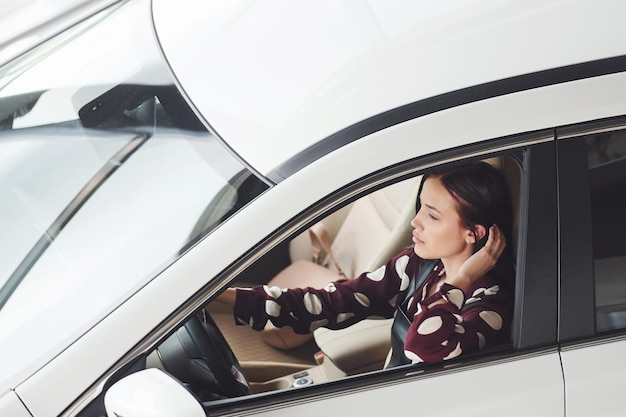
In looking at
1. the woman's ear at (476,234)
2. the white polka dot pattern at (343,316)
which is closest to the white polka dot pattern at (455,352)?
the woman's ear at (476,234)

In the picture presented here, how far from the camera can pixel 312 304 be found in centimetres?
230

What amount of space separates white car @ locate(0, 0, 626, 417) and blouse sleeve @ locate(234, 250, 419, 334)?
216 millimetres

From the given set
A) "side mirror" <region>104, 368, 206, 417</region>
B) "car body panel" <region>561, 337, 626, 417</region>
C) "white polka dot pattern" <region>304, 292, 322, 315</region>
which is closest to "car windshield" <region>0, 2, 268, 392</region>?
"side mirror" <region>104, 368, 206, 417</region>

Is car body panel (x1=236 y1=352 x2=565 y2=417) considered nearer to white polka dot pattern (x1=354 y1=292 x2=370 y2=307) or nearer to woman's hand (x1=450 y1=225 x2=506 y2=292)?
woman's hand (x1=450 y1=225 x2=506 y2=292)

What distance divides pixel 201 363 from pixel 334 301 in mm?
456

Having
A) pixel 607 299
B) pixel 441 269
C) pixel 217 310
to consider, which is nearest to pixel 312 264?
pixel 217 310

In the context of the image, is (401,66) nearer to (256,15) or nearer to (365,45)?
(365,45)

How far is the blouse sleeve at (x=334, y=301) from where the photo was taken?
2.26 meters

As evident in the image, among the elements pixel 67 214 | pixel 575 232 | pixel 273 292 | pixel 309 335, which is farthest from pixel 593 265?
Answer: pixel 67 214

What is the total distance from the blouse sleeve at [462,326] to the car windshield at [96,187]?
46cm

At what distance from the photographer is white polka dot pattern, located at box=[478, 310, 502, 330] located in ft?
6.19

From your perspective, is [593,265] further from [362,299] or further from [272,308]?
[272,308]

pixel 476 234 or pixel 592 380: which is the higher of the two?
pixel 476 234

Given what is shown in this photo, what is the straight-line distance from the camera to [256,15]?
2.08m
